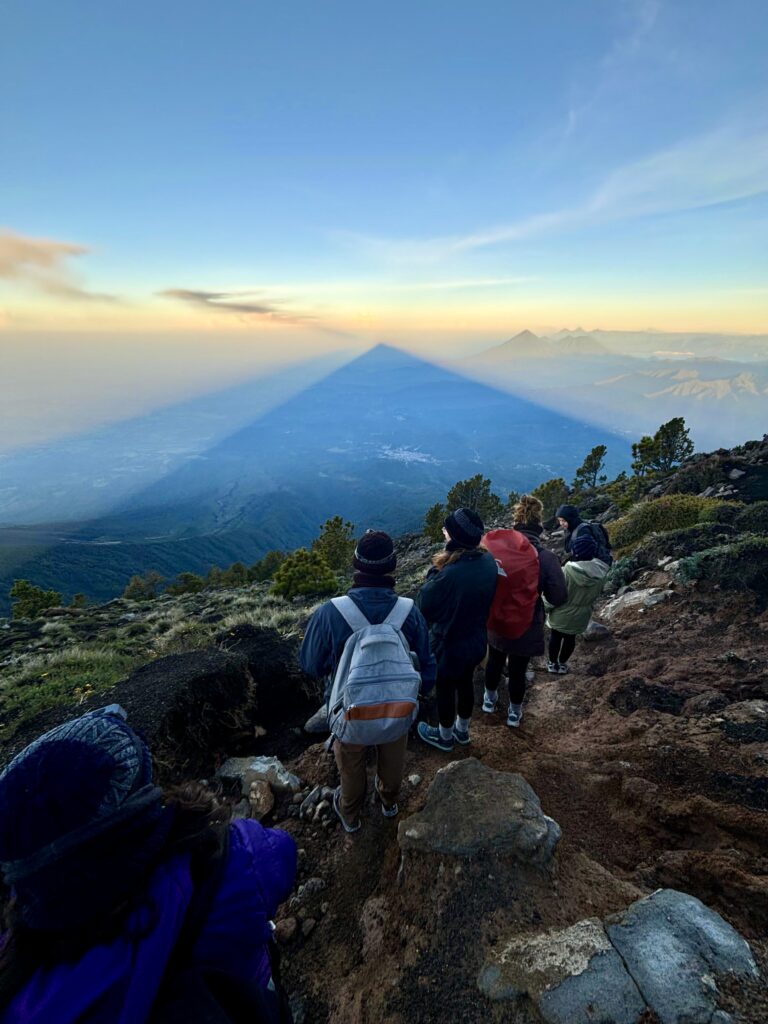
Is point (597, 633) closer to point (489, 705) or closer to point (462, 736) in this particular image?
point (489, 705)

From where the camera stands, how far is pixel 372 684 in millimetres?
3385

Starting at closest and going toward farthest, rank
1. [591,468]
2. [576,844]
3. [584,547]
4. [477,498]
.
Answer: [576,844]
[584,547]
[477,498]
[591,468]

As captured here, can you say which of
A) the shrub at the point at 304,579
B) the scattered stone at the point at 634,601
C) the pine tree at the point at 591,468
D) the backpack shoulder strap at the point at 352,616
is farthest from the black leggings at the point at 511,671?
the pine tree at the point at 591,468

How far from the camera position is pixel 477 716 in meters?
5.94

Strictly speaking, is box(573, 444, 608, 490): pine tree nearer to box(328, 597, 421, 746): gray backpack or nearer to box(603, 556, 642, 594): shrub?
box(603, 556, 642, 594): shrub

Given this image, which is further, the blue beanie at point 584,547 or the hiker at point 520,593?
the blue beanie at point 584,547

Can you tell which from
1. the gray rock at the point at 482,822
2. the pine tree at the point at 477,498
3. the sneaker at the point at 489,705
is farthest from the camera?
the pine tree at the point at 477,498

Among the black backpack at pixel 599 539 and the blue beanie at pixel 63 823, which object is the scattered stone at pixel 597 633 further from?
the blue beanie at pixel 63 823

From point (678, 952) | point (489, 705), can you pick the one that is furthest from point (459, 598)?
point (678, 952)

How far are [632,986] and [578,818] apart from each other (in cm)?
154

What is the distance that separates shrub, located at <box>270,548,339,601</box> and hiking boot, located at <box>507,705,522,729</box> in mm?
15237

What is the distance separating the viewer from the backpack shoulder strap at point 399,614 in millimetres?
3561

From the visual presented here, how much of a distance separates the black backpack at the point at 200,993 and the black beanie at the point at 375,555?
2.26 m

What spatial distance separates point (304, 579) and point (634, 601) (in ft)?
51.8
